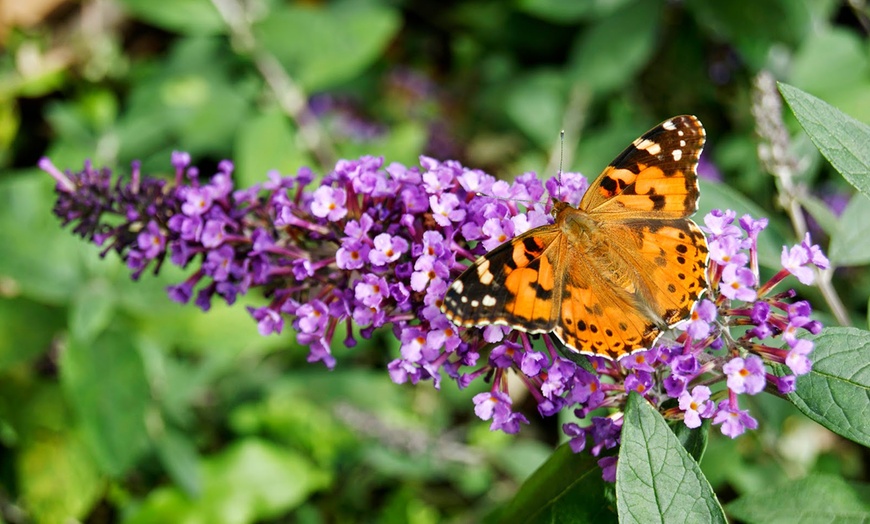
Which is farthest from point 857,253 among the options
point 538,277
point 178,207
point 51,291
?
point 51,291

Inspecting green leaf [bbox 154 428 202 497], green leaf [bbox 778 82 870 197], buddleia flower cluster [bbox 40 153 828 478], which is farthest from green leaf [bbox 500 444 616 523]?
green leaf [bbox 154 428 202 497]

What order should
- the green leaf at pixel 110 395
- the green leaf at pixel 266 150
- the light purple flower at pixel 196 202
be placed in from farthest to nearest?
the green leaf at pixel 266 150 < the green leaf at pixel 110 395 < the light purple flower at pixel 196 202

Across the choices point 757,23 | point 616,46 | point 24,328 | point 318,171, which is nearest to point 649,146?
point 757,23

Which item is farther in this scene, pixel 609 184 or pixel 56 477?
pixel 56 477

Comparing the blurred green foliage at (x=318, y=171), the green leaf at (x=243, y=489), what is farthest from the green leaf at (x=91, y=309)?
the green leaf at (x=243, y=489)

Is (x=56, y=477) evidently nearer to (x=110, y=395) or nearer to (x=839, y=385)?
(x=110, y=395)

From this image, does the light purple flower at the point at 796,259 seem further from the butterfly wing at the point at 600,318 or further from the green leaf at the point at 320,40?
the green leaf at the point at 320,40
